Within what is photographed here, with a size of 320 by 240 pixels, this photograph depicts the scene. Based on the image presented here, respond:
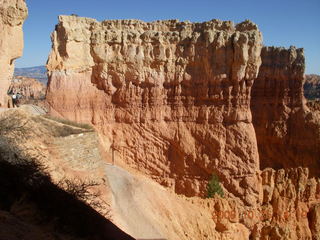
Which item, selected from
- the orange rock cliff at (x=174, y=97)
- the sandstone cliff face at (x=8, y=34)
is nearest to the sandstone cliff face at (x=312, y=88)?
the orange rock cliff at (x=174, y=97)

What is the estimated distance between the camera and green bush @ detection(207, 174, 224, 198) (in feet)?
64.6

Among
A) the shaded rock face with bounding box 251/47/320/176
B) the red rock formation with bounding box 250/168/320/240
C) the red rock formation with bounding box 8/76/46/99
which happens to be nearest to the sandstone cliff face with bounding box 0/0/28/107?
the red rock formation with bounding box 250/168/320/240

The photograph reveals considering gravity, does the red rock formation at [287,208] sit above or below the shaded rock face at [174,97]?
below

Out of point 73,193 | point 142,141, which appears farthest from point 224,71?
point 73,193

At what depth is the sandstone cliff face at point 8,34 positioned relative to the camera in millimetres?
12992

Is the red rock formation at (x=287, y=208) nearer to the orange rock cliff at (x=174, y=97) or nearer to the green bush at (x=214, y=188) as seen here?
the orange rock cliff at (x=174, y=97)

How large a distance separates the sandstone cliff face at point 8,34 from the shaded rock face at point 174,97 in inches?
259

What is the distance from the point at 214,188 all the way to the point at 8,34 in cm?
1286

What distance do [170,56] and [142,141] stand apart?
511 cm

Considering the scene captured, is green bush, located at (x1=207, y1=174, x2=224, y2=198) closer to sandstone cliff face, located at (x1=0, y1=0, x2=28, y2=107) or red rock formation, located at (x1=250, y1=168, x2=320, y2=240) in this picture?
red rock formation, located at (x1=250, y1=168, x2=320, y2=240)

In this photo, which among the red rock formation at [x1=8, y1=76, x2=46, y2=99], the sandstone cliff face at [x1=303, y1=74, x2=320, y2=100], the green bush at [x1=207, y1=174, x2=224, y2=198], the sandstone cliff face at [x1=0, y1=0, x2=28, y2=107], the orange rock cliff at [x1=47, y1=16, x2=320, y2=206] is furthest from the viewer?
the sandstone cliff face at [x1=303, y1=74, x2=320, y2=100]

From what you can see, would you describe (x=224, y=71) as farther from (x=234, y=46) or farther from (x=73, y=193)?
(x=73, y=193)

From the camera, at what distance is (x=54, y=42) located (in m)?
19.6

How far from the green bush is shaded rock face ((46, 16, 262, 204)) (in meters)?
0.61
